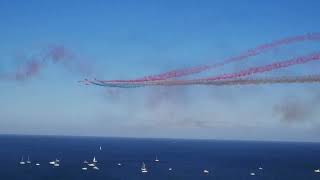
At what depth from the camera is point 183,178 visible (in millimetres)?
193375

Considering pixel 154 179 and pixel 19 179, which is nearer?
pixel 19 179

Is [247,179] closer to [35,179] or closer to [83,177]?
[83,177]

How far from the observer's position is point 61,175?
19875cm

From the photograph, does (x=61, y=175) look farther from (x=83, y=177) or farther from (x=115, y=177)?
(x=115, y=177)

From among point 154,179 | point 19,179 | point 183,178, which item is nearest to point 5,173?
point 19,179

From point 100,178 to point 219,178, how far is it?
52.3 meters

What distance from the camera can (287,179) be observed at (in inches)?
7805

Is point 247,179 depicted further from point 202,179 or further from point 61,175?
point 61,175

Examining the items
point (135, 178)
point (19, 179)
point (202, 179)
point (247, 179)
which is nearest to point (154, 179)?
point (135, 178)

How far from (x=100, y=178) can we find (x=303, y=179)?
89.3 meters

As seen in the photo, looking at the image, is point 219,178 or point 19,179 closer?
point 19,179

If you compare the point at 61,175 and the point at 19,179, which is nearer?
the point at 19,179

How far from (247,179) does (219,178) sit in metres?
12.6

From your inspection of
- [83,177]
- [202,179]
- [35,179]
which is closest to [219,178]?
[202,179]
